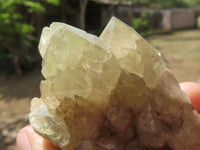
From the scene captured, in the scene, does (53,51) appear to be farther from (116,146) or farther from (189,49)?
(189,49)

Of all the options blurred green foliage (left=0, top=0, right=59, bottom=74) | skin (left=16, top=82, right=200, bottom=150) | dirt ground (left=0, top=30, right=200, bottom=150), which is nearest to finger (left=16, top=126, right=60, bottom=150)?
skin (left=16, top=82, right=200, bottom=150)

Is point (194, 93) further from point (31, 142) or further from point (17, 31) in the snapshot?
point (17, 31)

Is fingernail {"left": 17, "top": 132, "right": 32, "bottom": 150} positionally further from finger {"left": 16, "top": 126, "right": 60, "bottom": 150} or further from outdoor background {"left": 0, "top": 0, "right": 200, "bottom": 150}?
outdoor background {"left": 0, "top": 0, "right": 200, "bottom": 150}

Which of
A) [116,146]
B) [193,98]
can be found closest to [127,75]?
[116,146]

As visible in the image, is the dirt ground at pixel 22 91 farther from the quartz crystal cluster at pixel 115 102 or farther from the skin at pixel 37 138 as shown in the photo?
the quartz crystal cluster at pixel 115 102

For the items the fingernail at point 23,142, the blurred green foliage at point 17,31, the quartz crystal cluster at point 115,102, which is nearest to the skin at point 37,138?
the fingernail at point 23,142

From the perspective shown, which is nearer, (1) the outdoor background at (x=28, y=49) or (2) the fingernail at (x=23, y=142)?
(2) the fingernail at (x=23, y=142)

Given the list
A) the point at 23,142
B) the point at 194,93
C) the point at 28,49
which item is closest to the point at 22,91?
the point at 28,49
